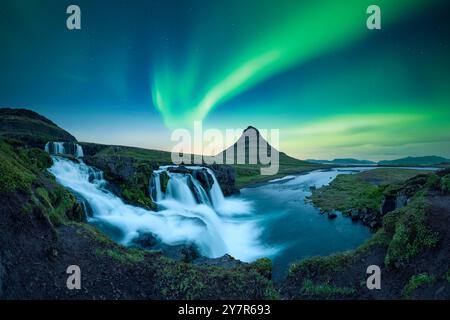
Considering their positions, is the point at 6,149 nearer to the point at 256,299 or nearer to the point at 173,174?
the point at 256,299

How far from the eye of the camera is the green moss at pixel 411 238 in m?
8.09

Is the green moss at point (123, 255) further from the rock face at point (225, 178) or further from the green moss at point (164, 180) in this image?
the rock face at point (225, 178)

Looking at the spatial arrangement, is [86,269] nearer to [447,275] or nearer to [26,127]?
[447,275]

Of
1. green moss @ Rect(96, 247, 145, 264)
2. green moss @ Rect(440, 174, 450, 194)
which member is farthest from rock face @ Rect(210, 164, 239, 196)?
green moss @ Rect(96, 247, 145, 264)

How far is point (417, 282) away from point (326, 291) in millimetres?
2792

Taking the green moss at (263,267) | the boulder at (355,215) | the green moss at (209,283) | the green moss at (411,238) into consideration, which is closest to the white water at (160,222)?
the green moss at (263,267)

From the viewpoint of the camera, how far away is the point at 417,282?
680 centimetres

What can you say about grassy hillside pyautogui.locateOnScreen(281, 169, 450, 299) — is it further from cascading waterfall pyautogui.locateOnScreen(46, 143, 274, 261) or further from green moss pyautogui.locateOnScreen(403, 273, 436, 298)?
cascading waterfall pyautogui.locateOnScreen(46, 143, 274, 261)

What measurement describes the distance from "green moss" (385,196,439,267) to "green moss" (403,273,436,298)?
1139 mm

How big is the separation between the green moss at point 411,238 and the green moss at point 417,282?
1139 millimetres

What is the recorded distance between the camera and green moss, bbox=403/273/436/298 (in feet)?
21.8

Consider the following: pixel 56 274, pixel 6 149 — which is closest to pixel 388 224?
pixel 56 274

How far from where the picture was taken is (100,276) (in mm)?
7668

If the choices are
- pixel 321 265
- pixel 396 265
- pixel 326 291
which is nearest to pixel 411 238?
pixel 396 265
